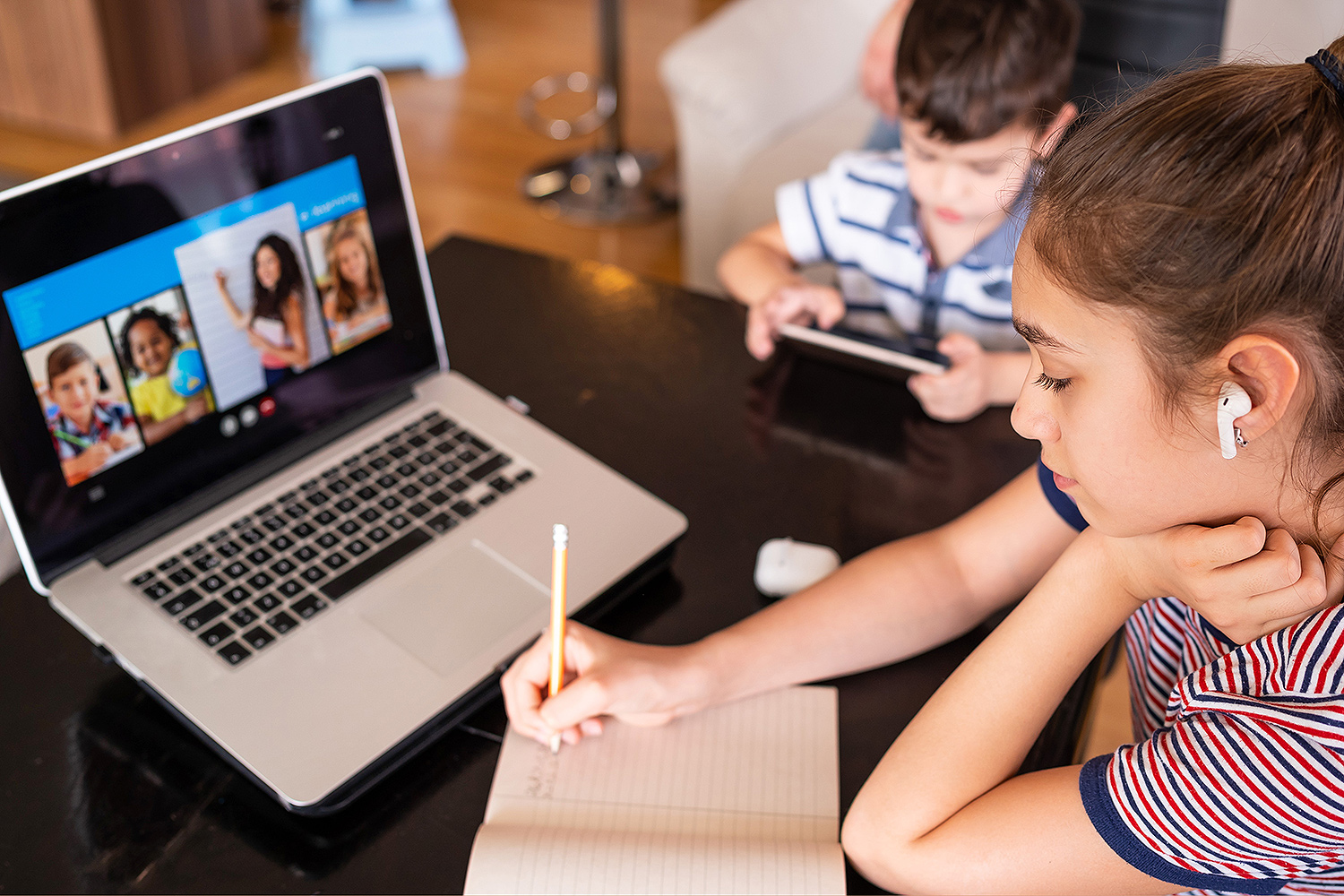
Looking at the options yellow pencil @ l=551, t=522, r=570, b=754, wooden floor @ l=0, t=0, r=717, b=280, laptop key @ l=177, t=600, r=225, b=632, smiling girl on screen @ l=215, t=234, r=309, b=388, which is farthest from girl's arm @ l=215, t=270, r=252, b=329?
wooden floor @ l=0, t=0, r=717, b=280

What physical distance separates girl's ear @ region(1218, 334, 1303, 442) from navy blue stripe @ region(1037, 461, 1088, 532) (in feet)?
0.89

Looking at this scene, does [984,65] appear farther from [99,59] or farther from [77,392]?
[99,59]

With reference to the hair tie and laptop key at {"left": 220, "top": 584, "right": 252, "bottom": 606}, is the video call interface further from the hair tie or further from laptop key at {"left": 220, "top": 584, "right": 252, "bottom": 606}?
the hair tie

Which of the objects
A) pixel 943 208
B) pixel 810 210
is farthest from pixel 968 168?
pixel 810 210

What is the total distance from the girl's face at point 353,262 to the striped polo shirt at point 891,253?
62 cm

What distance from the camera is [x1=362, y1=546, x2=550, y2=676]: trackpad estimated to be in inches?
30.1

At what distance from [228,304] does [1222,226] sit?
64cm

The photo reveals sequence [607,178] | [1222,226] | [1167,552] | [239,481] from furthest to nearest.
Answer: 1. [607,178]
2. [239,481]
3. [1167,552]
4. [1222,226]

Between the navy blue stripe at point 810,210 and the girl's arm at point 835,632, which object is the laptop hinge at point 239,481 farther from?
the navy blue stripe at point 810,210

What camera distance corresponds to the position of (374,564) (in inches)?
32.1

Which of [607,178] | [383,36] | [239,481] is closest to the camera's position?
[239,481]

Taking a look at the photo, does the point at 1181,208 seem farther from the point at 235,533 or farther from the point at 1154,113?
the point at 235,533

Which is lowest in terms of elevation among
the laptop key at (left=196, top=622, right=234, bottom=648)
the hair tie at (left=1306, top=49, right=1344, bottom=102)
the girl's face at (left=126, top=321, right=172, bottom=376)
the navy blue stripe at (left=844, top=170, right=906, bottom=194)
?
the laptop key at (left=196, top=622, right=234, bottom=648)

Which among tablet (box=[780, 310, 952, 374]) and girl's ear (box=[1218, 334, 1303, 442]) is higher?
girl's ear (box=[1218, 334, 1303, 442])
